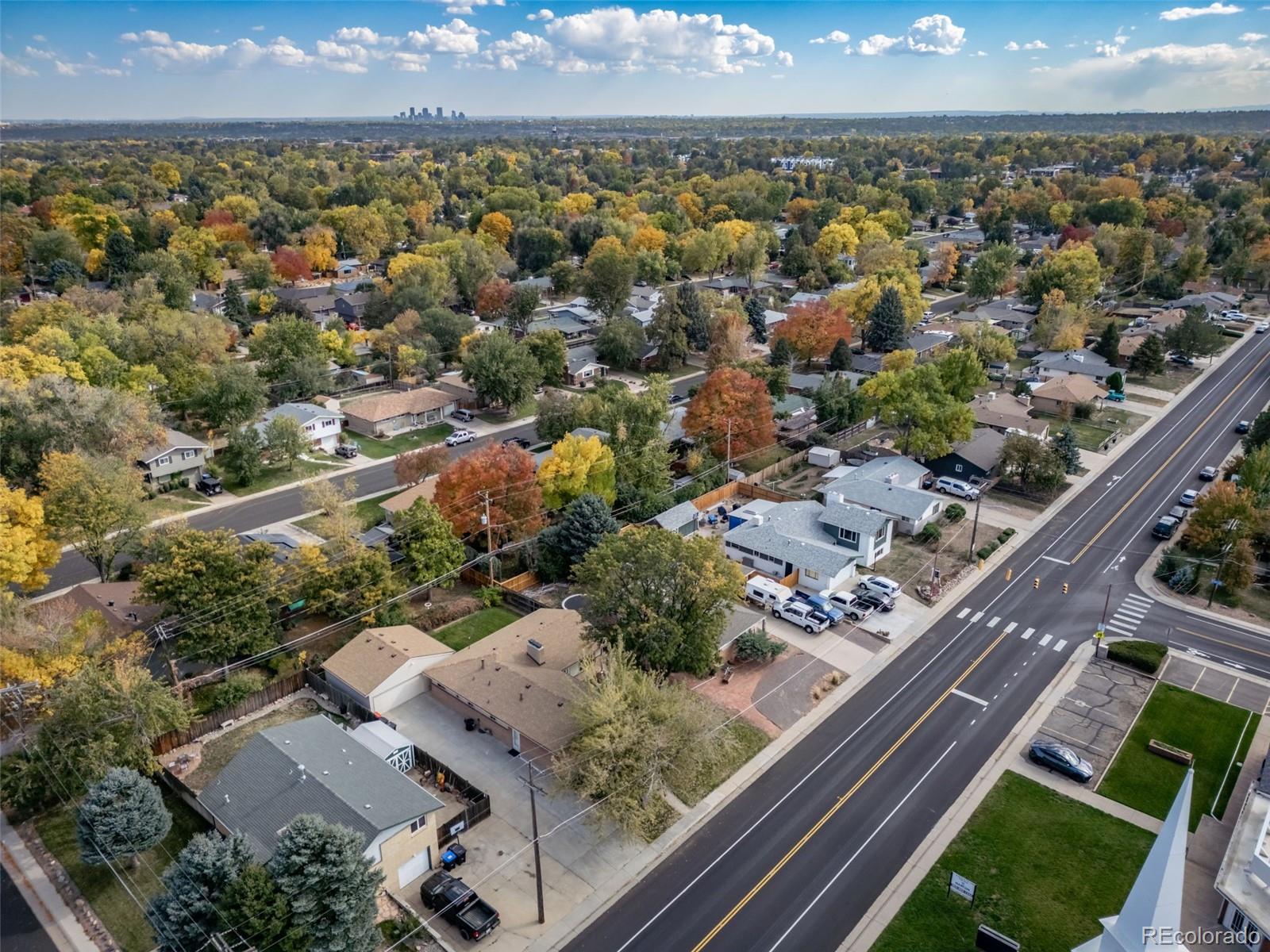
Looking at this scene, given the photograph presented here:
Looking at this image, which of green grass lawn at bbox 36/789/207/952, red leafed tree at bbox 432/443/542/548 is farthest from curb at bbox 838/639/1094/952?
red leafed tree at bbox 432/443/542/548

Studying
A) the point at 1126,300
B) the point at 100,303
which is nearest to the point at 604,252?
the point at 100,303

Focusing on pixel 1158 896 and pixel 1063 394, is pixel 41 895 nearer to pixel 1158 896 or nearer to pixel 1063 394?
pixel 1158 896

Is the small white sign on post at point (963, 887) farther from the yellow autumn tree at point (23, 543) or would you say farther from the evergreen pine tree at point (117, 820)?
the yellow autumn tree at point (23, 543)

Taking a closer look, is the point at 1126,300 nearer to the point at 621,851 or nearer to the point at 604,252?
the point at 604,252

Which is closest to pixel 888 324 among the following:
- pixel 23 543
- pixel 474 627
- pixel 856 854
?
pixel 474 627

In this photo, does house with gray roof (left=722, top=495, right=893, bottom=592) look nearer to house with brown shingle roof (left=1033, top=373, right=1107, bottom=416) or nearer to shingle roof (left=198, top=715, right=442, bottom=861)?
shingle roof (left=198, top=715, right=442, bottom=861)

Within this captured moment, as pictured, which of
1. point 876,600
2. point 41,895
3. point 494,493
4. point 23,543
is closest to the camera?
point 41,895
